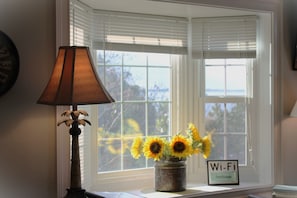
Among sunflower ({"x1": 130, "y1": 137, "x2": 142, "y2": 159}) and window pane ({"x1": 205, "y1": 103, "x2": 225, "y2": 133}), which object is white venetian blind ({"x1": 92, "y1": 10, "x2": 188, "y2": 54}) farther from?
sunflower ({"x1": 130, "y1": 137, "x2": 142, "y2": 159})

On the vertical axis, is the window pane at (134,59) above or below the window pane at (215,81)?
above

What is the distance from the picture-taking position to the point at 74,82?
1.79 meters

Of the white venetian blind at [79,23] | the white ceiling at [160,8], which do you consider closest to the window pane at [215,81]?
the white ceiling at [160,8]

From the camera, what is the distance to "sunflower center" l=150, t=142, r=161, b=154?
2.57m

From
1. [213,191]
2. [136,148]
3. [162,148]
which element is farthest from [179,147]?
[213,191]

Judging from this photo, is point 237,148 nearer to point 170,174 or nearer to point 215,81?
point 215,81

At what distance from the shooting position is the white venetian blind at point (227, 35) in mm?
2963

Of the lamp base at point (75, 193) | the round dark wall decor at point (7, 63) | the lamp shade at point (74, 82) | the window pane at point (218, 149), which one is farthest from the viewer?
the window pane at point (218, 149)

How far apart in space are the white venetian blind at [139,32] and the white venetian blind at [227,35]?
0.36 feet

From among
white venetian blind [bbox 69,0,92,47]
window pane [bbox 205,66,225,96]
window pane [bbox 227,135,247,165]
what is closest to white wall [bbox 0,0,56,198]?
white venetian blind [bbox 69,0,92,47]

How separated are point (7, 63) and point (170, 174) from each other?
1278 millimetres

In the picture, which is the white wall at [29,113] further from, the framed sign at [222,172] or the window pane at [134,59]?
the framed sign at [222,172]

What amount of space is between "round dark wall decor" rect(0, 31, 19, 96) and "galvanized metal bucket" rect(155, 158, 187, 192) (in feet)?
3.71

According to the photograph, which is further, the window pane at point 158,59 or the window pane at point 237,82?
the window pane at point 237,82
